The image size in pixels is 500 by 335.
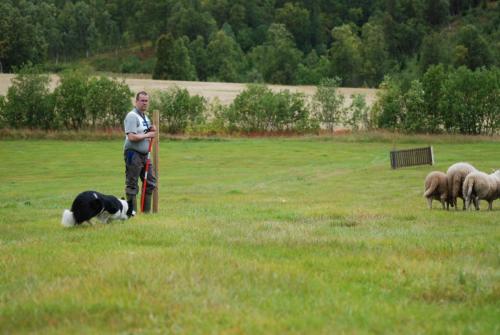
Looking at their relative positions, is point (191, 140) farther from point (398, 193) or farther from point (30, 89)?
point (398, 193)

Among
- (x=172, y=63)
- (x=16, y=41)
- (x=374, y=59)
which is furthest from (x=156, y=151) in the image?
(x=16, y=41)

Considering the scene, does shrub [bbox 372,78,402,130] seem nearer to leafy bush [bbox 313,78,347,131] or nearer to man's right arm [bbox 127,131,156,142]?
leafy bush [bbox 313,78,347,131]

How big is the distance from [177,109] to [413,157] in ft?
142

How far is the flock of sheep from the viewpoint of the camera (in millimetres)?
19406

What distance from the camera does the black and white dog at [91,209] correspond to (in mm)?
14773

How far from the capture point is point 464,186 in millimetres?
19562

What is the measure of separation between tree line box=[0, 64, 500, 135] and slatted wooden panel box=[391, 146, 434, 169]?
34.5 meters

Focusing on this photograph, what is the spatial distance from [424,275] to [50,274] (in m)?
4.90

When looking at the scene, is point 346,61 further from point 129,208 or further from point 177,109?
point 129,208

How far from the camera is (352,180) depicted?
39.4m

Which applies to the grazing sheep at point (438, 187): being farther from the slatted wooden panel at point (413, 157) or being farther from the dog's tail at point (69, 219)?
the slatted wooden panel at point (413, 157)

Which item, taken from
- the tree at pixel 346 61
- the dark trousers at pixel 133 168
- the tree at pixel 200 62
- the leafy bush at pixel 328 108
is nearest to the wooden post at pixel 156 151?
the dark trousers at pixel 133 168

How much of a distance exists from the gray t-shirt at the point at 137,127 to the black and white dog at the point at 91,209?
6.52 ft

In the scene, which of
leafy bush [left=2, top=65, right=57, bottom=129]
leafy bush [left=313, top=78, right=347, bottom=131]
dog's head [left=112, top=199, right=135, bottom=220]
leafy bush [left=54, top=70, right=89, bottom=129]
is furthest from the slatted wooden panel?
leafy bush [left=2, top=65, right=57, bottom=129]
